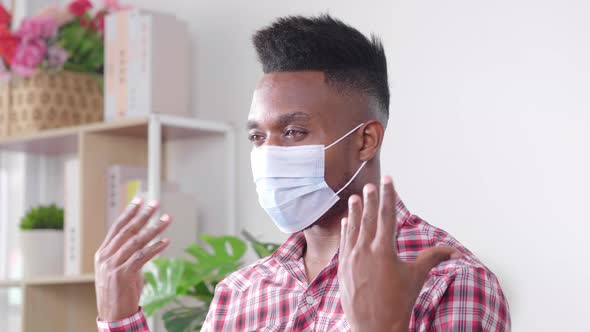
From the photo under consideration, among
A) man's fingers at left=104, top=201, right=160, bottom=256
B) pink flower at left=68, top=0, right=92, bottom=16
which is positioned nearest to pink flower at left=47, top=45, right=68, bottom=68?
pink flower at left=68, top=0, right=92, bottom=16

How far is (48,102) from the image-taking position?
2.85 metres

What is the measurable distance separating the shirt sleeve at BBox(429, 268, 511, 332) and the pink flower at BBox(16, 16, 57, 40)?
73.8 inches

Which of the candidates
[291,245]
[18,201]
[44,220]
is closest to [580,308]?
[291,245]

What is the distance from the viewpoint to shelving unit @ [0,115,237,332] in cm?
259

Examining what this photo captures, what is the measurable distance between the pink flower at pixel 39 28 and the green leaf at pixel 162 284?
2.90 ft

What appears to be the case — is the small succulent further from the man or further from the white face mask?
the white face mask

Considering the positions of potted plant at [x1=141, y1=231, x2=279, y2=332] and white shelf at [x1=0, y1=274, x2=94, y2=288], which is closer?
potted plant at [x1=141, y1=231, x2=279, y2=332]

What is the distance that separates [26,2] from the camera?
3.28 metres

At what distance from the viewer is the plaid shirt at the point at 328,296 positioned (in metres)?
1.26

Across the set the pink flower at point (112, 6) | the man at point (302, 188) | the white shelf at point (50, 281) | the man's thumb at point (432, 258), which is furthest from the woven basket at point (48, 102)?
the man's thumb at point (432, 258)

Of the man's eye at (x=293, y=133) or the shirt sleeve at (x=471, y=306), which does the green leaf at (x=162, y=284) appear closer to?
the man's eye at (x=293, y=133)

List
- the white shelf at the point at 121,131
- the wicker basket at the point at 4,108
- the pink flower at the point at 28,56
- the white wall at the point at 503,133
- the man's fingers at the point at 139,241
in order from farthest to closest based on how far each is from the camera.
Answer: the wicker basket at the point at 4,108 → the pink flower at the point at 28,56 → the white shelf at the point at 121,131 → the white wall at the point at 503,133 → the man's fingers at the point at 139,241

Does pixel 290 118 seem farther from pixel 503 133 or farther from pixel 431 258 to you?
pixel 503 133

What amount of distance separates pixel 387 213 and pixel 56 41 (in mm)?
1975
